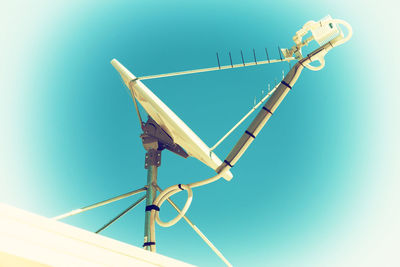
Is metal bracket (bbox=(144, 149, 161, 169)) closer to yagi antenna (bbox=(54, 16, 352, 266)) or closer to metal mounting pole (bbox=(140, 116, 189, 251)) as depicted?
metal mounting pole (bbox=(140, 116, 189, 251))

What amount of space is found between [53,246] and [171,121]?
5.58 metres

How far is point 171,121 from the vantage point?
8.47 metres

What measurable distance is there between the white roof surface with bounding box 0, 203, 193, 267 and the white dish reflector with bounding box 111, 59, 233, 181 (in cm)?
520

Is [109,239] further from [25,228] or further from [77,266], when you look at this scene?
[25,228]

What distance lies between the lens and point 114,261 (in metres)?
3.30

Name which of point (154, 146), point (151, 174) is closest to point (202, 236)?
point (151, 174)

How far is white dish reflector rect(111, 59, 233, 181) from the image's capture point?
8.46 m

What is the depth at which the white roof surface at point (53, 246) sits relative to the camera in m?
2.86

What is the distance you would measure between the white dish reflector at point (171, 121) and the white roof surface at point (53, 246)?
Answer: 17.1ft

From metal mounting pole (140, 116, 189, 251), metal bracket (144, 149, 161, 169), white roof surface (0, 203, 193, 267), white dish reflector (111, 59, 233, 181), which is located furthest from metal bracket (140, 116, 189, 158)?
white roof surface (0, 203, 193, 267)

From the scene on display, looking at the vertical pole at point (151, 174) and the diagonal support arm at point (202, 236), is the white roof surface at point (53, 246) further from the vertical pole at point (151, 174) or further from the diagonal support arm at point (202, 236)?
the vertical pole at point (151, 174)

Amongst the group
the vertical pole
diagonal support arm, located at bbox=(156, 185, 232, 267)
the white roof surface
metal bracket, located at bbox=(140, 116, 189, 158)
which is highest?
metal bracket, located at bbox=(140, 116, 189, 158)

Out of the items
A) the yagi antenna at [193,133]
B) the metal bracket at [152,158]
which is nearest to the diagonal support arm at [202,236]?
the yagi antenna at [193,133]

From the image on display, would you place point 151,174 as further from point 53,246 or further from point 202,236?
point 53,246
